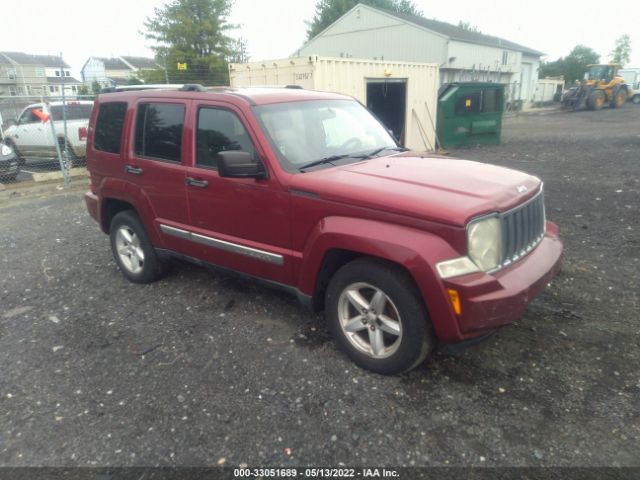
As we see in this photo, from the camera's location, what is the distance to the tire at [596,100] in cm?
2898

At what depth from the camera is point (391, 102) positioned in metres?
13.8

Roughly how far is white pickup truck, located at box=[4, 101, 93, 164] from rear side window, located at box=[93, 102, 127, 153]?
7.52 metres

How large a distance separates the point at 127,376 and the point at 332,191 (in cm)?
202

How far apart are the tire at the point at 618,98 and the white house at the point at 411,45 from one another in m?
7.40

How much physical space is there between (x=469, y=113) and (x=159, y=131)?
13319 mm

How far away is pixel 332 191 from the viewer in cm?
308

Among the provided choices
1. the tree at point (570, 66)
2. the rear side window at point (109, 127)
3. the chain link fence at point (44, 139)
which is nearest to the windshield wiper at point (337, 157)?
the rear side window at point (109, 127)

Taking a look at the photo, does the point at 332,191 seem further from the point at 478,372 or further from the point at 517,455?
the point at 517,455

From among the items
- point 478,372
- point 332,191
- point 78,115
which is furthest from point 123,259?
point 78,115

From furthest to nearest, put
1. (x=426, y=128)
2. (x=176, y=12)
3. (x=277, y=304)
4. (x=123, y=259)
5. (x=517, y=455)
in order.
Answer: (x=176, y=12) → (x=426, y=128) → (x=123, y=259) → (x=277, y=304) → (x=517, y=455)

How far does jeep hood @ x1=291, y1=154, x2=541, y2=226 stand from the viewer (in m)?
2.72

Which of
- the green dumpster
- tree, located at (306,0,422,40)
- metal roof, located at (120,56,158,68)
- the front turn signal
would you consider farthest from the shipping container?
metal roof, located at (120,56,158,68)

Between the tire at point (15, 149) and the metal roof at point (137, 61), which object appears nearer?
the tire at point (15, 149)

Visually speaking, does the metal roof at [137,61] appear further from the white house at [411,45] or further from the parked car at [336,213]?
the parked car at [336,213]
